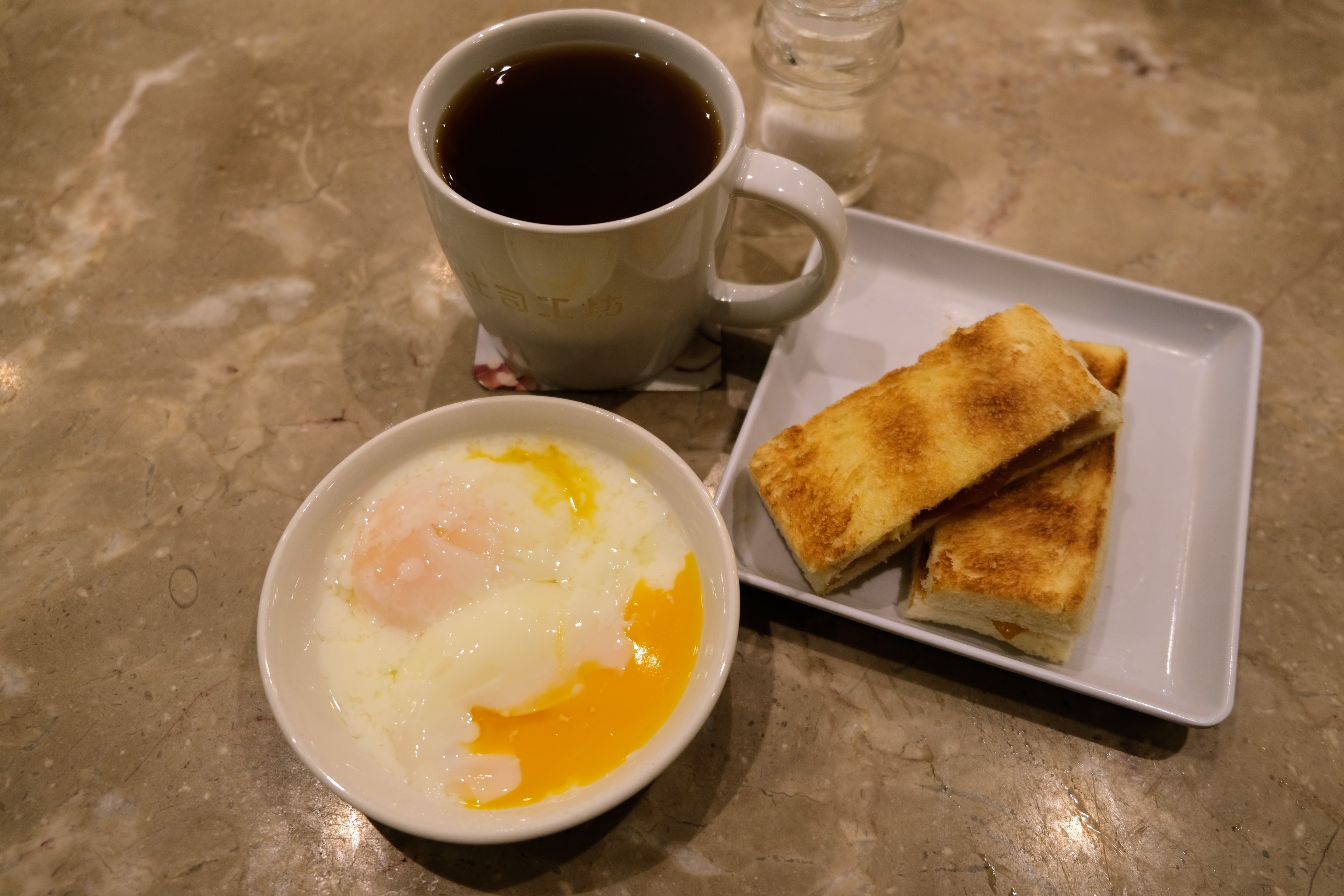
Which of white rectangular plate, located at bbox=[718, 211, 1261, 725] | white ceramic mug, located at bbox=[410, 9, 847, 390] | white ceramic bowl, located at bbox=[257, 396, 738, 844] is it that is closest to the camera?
white ceramic bowl, located at bbox=[257, 396, 738, 844]

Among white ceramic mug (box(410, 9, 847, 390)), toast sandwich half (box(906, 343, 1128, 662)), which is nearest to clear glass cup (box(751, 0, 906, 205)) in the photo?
white ceramic mug (box(410, 9, 847, 390))

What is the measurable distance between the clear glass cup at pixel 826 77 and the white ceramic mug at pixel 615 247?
46cm

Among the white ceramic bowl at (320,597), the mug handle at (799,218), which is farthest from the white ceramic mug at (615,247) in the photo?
the white ceramic bowl at (320,597)

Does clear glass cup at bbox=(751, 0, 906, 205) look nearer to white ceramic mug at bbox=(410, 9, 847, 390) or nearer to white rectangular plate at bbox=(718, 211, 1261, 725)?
white rectangular plate at bbox=(718, 211, 1261, 725)

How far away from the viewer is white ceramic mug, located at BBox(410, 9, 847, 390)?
3.43 ft

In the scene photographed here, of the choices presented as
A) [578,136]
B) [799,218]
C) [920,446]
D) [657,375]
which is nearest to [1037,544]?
[920,446]

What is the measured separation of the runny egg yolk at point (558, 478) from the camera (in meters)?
1.14

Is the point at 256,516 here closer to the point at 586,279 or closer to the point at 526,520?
the point at 526,520

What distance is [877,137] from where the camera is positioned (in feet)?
5.69

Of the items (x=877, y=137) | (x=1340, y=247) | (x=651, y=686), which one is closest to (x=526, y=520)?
(x=651, y=686)

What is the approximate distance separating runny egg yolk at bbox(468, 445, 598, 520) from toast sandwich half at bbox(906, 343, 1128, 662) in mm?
508

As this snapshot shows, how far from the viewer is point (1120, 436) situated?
4.56 ft

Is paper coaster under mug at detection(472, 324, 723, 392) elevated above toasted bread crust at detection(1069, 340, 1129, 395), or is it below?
below

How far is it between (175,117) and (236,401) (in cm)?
83
